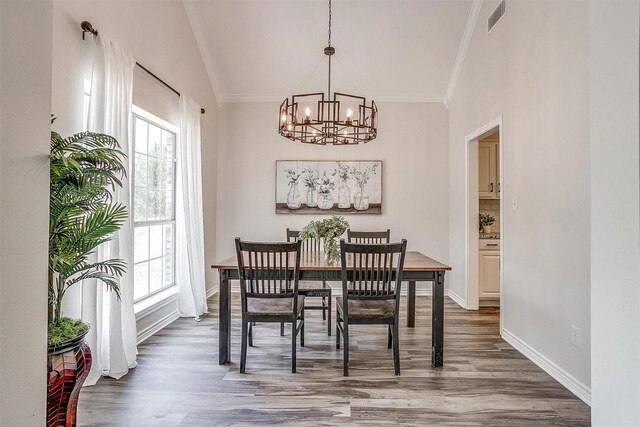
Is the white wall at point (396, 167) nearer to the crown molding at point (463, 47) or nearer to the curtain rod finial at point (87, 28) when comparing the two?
the crown molding at point (463, 47)

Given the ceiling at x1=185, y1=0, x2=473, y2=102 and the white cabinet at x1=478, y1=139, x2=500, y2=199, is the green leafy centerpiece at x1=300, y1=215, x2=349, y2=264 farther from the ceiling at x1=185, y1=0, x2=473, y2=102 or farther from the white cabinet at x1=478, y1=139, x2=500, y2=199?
the white cabinet at x1=478, y1=139, x2=500, y2=199

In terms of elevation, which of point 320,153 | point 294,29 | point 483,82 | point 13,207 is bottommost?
point 13,207

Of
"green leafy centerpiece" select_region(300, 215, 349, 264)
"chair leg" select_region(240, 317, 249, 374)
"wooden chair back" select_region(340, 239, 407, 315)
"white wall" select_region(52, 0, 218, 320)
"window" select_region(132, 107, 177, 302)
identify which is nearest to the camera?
"white wall" select_region(52, 0, 218, 320)

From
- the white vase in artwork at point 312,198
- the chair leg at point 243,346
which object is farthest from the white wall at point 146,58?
the white vase in artwork at point 312,198

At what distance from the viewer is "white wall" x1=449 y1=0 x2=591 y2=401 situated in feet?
7.67

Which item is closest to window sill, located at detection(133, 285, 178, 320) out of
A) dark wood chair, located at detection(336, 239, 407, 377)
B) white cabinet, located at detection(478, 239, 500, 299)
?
dark wood chair, located at detection(336, 239, 407, 377)

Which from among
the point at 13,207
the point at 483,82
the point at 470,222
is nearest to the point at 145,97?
the point at 13,207

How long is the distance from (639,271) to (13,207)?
7.21 ft

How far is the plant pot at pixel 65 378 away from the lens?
1.62 meters

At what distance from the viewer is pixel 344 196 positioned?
5.06m

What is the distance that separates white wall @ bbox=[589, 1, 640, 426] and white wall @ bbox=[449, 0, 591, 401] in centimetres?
109

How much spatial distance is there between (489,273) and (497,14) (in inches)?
115

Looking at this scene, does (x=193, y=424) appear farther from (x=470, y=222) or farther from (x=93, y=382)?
(x=470, y=222)

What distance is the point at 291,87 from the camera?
496 centimetres
